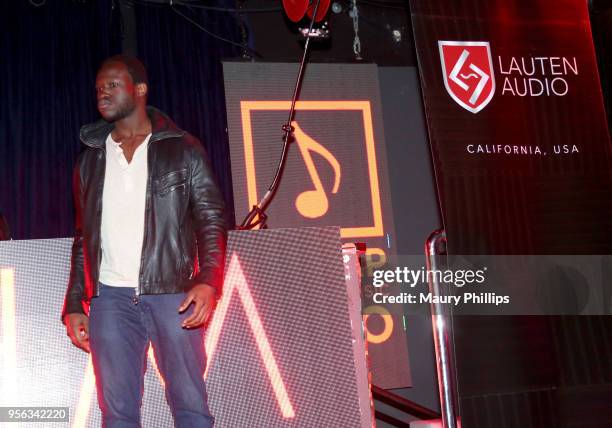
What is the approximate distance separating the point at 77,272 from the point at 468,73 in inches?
84.8

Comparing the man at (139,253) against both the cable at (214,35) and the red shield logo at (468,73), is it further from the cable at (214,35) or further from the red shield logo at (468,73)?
the cable at (214,35)

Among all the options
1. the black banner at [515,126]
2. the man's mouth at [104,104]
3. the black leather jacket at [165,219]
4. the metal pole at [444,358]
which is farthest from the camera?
the black banner at [515,126]

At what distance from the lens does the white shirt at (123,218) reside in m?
2.56

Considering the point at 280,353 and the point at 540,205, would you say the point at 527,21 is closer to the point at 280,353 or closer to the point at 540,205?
the point at 540,205

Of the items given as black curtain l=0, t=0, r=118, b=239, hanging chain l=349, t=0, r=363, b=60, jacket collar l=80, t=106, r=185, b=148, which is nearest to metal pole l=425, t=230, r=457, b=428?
jacket collar l=80, t=106, r=185, b=148

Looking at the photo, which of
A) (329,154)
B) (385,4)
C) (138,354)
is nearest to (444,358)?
(138,354)

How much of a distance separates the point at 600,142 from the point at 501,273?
1003mm

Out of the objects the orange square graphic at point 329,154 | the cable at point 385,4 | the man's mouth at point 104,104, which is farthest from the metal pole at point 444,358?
the cable at point 385,4

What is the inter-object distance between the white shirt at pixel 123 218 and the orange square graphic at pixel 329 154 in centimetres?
274

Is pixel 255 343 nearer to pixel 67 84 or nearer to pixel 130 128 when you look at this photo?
pixel 130 128

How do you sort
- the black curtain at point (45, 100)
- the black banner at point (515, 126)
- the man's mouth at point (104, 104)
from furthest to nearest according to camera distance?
the black curtain at point (45, 100)
the black banner at point (515, 126)
the man's mouth at point (104, 104)

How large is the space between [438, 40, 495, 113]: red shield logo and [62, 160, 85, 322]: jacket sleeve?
6.22 ft

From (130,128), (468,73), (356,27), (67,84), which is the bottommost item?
(130,128)

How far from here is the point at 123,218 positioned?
8.57 ft
